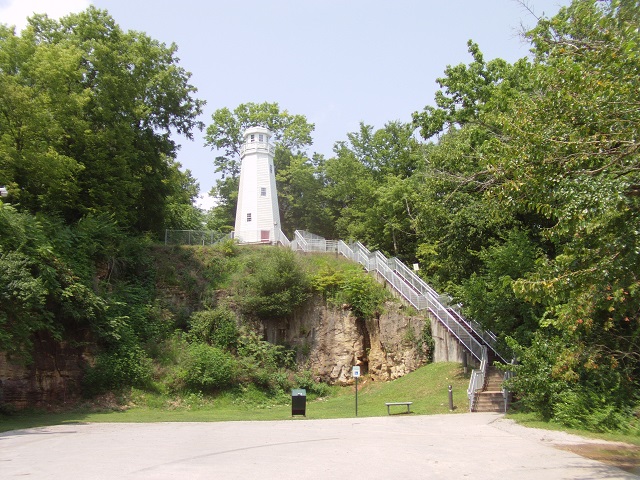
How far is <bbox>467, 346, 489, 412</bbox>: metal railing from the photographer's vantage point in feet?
58.4

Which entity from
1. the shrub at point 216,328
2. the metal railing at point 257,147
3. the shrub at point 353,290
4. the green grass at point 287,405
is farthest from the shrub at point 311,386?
the metal railing at point 257,147

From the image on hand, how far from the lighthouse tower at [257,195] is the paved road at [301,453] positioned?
27500 millimetres

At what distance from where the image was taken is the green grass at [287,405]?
1822 cm

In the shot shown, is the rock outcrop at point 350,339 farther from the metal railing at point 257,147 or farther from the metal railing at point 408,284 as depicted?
the metal railing at point 257,147

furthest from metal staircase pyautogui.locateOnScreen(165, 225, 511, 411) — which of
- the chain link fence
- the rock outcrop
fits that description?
the rock outcrop

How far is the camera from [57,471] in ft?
26.6

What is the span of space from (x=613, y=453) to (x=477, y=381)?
8681 mm

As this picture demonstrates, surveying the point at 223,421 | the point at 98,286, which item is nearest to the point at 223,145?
the point at 98,286

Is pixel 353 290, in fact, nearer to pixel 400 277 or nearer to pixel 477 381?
pixel 400 277

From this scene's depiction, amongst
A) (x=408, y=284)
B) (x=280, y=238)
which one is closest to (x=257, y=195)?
(x=280, y=238)

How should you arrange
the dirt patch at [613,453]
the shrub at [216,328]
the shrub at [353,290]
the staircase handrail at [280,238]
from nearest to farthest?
the dirt patch at [613,453]
the shrub at [216,328]
the shrub at [353,290]
the staircase handrail at [280,238]

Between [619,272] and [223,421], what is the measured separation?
13.5m

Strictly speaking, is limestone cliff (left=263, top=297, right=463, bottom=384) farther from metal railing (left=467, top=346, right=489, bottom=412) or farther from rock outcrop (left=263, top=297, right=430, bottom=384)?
metal railing (left=467, top=346, right=489, bottom=412)

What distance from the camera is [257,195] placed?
42781mm
